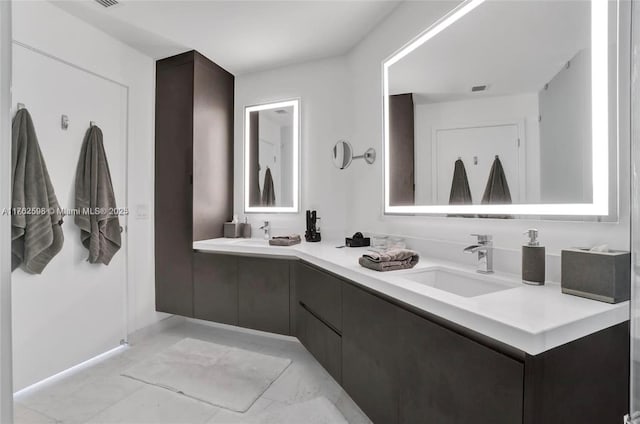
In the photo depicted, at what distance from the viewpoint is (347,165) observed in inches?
97.1

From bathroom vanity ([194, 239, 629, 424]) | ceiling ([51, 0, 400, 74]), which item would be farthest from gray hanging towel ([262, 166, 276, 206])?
bathroom vanity ([194, 239, 629, 424])

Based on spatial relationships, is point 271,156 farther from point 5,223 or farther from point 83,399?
point 5,223

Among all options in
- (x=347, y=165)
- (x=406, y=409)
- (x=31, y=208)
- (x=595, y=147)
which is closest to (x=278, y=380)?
(x=406, y=409)

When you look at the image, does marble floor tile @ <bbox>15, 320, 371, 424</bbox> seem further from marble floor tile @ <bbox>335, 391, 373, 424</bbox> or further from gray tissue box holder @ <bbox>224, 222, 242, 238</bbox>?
gray tissue box holder @ <bbox>224, 222, 242, 238</bbox>

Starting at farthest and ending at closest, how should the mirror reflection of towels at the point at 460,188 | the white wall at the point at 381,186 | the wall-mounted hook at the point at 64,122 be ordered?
the wall-mounted hook at the point at 64,122
the mirror reflection of towels at the point at 460,188
the white wall at the point at 381,186

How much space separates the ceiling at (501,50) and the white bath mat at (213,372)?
2.02 metres

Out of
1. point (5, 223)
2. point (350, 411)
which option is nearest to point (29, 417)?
point (350, 411)

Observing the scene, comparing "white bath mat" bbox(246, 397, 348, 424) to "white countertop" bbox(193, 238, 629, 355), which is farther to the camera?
"white bath mat" bbox(246, 397, 348, 424)

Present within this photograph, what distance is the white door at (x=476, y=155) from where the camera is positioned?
1.33 m

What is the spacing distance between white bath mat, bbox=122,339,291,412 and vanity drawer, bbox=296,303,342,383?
1.09 feet

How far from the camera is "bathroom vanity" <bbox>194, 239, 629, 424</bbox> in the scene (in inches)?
28.7

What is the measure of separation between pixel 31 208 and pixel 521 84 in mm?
2651

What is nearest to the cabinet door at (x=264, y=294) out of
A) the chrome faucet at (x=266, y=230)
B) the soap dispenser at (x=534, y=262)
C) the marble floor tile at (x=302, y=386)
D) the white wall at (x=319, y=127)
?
the marble floor tile at (x=302, y=386)

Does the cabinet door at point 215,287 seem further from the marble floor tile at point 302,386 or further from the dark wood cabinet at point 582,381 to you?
the dark wood cabinet at point 582,381
